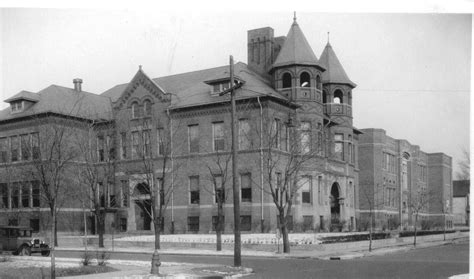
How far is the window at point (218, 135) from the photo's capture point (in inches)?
1754

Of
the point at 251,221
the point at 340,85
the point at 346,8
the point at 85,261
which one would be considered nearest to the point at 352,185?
the point at 340,85

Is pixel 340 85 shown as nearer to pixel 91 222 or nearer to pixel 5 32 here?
pixel 91 222

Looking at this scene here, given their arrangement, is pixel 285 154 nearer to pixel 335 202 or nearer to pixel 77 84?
pixel 335 202

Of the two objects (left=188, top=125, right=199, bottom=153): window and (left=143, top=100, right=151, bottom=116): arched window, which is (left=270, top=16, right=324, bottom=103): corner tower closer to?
(left=188, top=125, right=199, bottom=153): window

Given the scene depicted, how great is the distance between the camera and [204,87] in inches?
1865

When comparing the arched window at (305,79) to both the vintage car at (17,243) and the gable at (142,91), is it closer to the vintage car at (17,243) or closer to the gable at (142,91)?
the gable at (142,91)

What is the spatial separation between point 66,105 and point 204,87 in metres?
12.1

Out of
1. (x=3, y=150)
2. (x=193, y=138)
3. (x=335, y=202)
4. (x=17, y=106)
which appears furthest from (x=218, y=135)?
(x=3, y=150)

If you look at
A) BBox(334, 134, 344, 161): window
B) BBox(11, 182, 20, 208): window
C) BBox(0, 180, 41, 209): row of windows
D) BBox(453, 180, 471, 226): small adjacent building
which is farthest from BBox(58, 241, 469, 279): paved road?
BBox(453, 180, 471, 226): small adjacent building

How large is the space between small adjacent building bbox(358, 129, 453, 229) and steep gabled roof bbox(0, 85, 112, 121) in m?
28.5

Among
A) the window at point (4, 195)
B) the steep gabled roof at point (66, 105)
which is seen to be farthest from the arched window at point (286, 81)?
the window at point (4, 195)

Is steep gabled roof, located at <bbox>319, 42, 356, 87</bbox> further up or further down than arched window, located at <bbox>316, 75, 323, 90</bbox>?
further up

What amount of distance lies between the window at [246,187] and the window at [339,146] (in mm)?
10906

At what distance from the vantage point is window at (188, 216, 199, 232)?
149ft
